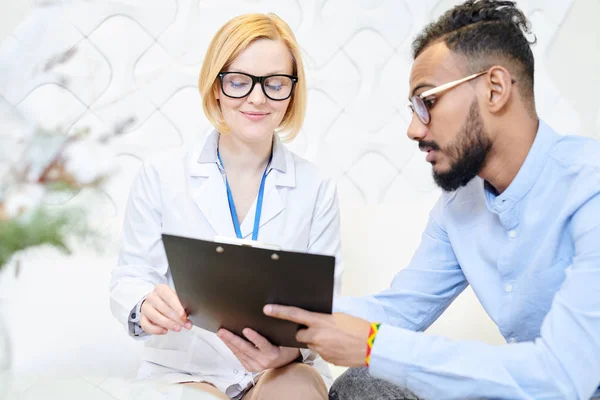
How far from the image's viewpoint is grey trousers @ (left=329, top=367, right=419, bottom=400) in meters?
1.60

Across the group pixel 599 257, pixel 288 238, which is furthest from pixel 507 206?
pixel 288 238

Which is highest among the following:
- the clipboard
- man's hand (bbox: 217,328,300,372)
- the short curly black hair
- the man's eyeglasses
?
the short curly black hair

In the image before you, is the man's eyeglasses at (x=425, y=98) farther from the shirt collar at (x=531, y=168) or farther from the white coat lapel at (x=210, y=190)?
the white coat lapel at (x=210, y=190)

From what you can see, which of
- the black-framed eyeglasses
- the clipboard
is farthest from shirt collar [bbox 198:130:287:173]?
the clipboard

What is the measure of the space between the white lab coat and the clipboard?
0.41 metres

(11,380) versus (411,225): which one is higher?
(411,225)

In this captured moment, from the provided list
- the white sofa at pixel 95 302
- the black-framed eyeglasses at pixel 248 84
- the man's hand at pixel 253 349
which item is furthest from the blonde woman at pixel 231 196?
the white sofa at pixel 95 302

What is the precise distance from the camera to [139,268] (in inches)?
73.9

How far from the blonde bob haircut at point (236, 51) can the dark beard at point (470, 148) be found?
580 millimetres

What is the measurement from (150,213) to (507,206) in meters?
0.96

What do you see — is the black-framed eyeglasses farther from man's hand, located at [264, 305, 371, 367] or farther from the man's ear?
man's hand, located at [264, 305, 371, 367]

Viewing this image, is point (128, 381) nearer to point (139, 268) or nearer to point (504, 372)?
point (139, 268)

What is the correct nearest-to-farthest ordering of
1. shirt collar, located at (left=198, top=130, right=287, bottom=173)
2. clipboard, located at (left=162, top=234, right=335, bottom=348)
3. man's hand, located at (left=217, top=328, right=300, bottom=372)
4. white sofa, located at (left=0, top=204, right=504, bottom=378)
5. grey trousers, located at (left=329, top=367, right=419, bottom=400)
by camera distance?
clipboard, located at (left=162, top=234, right=335, bottom=348), man's hand, located at (left=217, top=328, right=300, bottom=372), grey trousers, located at (left=329, top=367, right=419, bottom=400), shirt collar, located at (left=198, top=130, right=287, bottom=173), white sofa, located at (left=0, top=204, right=504, bottom=378)

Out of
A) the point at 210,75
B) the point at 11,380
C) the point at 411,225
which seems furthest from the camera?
the point at 411,225
